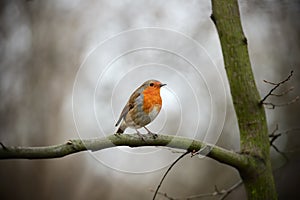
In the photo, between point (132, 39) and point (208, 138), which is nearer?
point (208, 138)

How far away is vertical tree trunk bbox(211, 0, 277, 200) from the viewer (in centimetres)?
152

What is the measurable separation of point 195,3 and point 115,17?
30.4 inches

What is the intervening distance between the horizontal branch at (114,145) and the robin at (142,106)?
0.11 meters

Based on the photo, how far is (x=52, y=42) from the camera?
3785mm

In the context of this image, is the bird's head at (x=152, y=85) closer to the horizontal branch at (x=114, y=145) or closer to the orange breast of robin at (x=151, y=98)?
the orange breast of robin at (x=151, y=98)

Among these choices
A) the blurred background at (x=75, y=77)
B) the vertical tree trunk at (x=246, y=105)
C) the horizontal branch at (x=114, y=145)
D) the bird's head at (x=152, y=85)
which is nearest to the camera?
the horizontal branch at (x=114, y=145)

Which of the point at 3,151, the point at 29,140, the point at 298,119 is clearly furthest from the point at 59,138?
the point at 3,151

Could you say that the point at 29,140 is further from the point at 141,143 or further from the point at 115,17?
the point at 141,143

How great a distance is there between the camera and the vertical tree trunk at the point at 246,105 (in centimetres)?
152

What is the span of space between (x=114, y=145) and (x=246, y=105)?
0.58 metres

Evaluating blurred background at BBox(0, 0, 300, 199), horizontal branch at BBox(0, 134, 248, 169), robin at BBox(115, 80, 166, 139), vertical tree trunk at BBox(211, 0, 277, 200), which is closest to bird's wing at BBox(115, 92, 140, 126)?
robin at BBox(115, 80, 166, 139)

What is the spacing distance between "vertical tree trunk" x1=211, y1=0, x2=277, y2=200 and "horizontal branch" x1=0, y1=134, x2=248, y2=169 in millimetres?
79

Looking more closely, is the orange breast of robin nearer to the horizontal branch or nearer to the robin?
the robin

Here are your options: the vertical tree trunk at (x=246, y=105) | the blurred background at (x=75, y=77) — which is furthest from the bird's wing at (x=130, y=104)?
the blurred background at (x=75, y=77)
